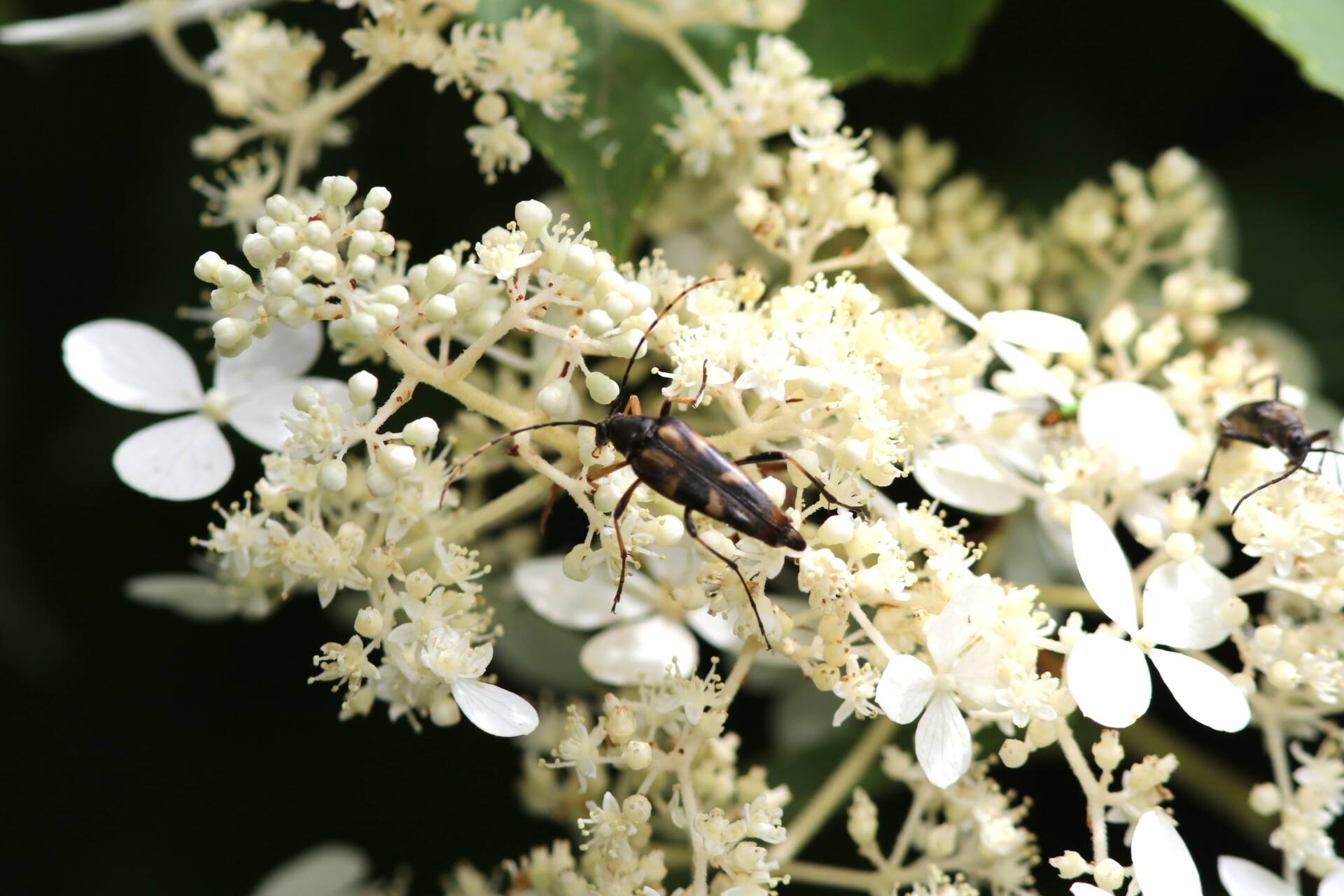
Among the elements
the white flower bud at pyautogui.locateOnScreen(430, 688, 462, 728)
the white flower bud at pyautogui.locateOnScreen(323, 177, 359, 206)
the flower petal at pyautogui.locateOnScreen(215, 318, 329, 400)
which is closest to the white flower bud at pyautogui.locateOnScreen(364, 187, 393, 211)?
the white flower bud at pyautogui.locateOnScreen(323, 177, 359, 206)

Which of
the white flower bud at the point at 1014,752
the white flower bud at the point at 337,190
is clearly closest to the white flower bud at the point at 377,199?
the white flower bud at the point at 337,190

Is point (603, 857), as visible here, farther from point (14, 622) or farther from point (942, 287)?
point (14, 622)

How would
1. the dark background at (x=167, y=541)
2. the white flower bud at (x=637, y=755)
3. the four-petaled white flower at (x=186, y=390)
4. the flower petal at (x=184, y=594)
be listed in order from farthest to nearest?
the dark background at (x=167, y=541) < the flower petal at (x=184, y=594) < the four-petaled white flower at (x=186, y=390) < the white flower bud at (x=637, y=755)

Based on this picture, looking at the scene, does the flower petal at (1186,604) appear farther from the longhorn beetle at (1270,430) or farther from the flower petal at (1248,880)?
the flower petal at (1248,880)

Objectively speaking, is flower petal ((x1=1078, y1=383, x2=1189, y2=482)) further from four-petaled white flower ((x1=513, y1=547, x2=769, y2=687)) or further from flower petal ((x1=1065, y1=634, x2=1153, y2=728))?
four-petaled white flower ((x1=513, y1=547, x2=769, y2=687))

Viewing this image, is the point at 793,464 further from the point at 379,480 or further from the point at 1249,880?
the point at 1249,880

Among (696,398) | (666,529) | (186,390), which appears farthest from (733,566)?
(186,390)
